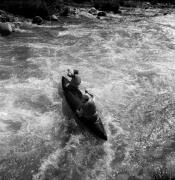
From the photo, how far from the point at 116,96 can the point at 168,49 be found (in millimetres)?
7762

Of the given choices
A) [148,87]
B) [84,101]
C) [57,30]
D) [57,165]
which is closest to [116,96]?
[148,87]

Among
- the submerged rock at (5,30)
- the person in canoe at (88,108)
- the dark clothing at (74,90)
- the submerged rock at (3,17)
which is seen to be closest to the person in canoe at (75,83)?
the dark clothing at (74,90)

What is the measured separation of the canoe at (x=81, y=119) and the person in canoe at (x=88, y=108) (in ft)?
0.37

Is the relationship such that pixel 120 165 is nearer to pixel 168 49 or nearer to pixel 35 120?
pixel 35 120

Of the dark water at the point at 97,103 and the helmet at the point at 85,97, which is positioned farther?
the helmet at the point at 85,97

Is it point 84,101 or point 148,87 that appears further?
point 148,87

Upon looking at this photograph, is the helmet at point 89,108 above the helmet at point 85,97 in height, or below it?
below

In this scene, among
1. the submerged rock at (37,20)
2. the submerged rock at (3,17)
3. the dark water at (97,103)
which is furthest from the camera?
the submerged rock at (37,20)

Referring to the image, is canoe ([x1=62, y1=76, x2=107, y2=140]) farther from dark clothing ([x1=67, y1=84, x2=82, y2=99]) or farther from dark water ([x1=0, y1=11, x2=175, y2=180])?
dark water ([x1=0, y1=11, x2=175, y2=180])

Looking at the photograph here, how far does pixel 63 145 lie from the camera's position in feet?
29.8

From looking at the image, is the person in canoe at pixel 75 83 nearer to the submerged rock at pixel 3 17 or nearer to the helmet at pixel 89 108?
the helmet at pixel 89 108

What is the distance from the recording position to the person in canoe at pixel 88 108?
9305 mm

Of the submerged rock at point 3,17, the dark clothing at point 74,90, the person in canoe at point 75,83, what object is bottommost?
the submerged rock at point 3,17

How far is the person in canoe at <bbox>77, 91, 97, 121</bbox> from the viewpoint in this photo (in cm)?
930
